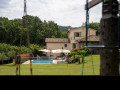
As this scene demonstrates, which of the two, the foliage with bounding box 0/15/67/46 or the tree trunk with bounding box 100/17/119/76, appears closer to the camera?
the tree trunk with bounding box 100/17/119/76

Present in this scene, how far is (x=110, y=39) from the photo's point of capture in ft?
7.34

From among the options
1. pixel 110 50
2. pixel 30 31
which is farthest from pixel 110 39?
pixel 30 31

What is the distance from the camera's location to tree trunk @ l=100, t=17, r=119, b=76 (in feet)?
7.23

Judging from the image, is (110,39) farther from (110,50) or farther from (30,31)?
(30,31)

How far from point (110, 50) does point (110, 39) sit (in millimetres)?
177

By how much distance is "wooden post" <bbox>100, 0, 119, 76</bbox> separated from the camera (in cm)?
221

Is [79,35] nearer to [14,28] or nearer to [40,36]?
[40,36]

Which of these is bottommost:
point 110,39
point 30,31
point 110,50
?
point 110,50

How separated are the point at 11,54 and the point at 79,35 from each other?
1358cm

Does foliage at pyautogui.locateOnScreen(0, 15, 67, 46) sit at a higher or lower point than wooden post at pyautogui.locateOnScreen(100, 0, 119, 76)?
higher

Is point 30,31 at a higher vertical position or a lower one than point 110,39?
higher

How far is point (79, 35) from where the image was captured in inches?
1064

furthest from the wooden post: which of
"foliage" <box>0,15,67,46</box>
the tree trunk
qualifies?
"foliage" <box>0,15,67,46</box>

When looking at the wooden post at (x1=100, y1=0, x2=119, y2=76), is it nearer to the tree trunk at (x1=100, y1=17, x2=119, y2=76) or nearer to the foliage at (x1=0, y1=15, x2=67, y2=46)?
the tree trunk at (x1=100, y1=17, x2=119, y2=76)
